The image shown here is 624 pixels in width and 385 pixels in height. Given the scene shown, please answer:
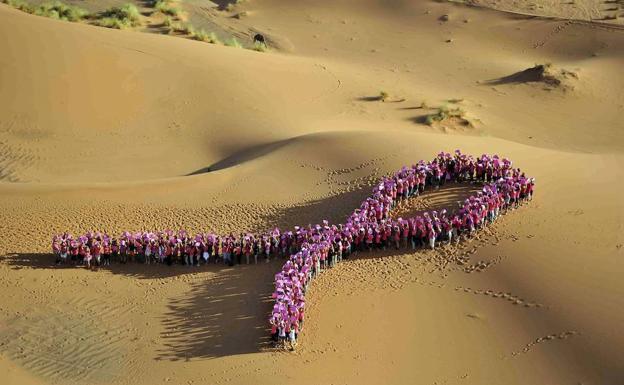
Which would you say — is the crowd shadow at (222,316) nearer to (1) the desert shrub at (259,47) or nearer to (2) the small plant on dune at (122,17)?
(1) the desert shrub at (259,47)

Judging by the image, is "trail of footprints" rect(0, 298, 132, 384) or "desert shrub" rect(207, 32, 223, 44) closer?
"trail of footprints" rect(0, 298, 132, 384)

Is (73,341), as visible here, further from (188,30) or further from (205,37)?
(188,30)

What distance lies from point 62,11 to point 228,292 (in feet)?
74.5

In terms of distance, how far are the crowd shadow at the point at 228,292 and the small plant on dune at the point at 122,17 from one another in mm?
18090

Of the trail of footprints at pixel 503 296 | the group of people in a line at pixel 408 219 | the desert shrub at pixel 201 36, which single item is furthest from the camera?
the desert shrub at pixel 201 36

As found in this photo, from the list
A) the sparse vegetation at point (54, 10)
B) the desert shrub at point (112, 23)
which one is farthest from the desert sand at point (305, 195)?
the sparse vegetation at point (54, 10)

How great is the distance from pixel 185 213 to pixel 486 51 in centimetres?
2028

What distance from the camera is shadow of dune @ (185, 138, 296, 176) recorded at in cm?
2422

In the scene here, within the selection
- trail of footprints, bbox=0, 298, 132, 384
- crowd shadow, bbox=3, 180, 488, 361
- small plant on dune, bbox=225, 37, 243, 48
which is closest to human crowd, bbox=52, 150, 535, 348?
crowd shadow, bbox=3, 180, 488, 361

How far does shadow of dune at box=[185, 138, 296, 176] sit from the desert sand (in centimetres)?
10

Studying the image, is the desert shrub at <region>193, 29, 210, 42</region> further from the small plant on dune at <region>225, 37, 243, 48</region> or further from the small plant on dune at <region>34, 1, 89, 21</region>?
the small plant on dune at <region>34, 1, 89, 21</region>

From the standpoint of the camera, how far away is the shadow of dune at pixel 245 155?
79.5 ft

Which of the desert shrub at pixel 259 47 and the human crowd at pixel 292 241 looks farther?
the desert shrub at pixel 259 47

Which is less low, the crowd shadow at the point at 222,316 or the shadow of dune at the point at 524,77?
the shadow of dune at the point at 524,77
